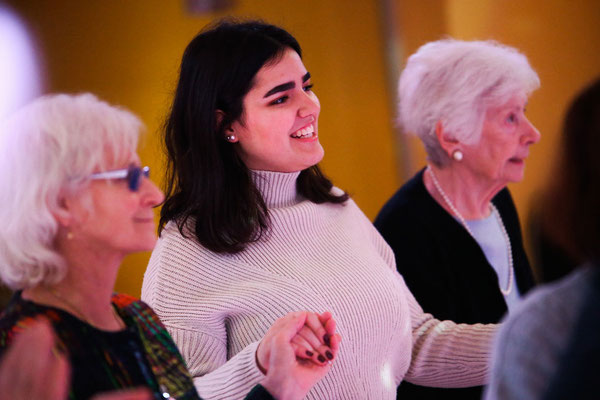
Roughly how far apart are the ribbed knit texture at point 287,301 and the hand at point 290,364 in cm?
10

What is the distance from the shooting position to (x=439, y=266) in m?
2.26

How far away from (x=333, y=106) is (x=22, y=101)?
194 centimetres

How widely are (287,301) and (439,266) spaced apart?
712mm

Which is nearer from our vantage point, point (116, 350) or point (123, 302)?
point (116, 350)

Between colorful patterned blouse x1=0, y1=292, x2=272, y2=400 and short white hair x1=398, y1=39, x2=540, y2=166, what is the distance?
4.70 feet

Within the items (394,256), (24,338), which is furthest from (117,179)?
(394,256)

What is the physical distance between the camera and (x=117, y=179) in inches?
47.5

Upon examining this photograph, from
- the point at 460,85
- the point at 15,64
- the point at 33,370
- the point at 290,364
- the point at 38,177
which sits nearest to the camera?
the point at 33,370

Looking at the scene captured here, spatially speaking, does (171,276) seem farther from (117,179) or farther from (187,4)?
(187,4)

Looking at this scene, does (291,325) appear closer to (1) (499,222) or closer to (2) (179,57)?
(1) (499,222)

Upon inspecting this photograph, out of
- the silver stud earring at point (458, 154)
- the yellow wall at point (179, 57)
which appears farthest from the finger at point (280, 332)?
the yellow wall at point (179, 57)

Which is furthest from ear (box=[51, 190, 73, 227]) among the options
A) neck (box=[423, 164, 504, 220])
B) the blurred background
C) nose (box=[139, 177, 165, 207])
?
the blurred background

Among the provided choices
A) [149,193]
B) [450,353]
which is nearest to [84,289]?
[149,193]

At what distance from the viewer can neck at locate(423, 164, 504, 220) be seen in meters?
2.43
